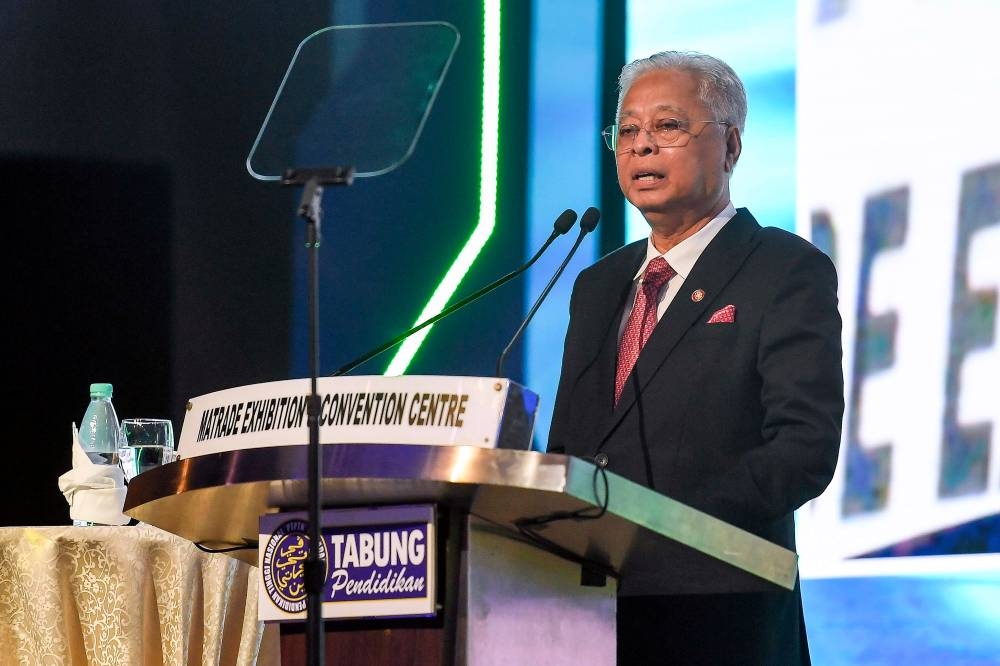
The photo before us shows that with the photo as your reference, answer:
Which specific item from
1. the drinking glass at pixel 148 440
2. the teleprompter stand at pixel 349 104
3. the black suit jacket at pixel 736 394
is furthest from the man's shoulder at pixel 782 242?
the drinking glass at pixel 148 440

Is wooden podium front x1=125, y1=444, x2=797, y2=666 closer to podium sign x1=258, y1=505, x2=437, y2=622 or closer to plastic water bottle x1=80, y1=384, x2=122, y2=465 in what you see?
podium sign x1=258, y1=505, x2=437, y2=622

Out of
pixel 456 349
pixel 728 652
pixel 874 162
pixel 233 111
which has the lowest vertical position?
pixel 728 652

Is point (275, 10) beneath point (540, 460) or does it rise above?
above

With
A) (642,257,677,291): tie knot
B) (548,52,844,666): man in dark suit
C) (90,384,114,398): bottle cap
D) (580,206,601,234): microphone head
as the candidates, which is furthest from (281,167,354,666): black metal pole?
(90,384,114,398): bottle cap

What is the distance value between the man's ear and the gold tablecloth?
1058 millimetres

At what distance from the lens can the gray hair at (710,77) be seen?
220 cm

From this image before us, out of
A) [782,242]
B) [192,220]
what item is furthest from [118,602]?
[192,220]

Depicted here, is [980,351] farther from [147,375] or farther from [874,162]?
[147,375]

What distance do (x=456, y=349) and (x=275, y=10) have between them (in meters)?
1.10

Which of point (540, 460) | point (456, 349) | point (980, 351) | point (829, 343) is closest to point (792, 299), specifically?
point (829, 343)

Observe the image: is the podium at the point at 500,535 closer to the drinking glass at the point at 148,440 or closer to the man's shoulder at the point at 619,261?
the man's shoulder at the point at 619,261

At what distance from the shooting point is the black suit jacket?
1.79 metres

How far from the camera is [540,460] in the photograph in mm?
1237

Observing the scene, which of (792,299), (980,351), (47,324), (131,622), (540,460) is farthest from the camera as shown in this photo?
(47,324)
